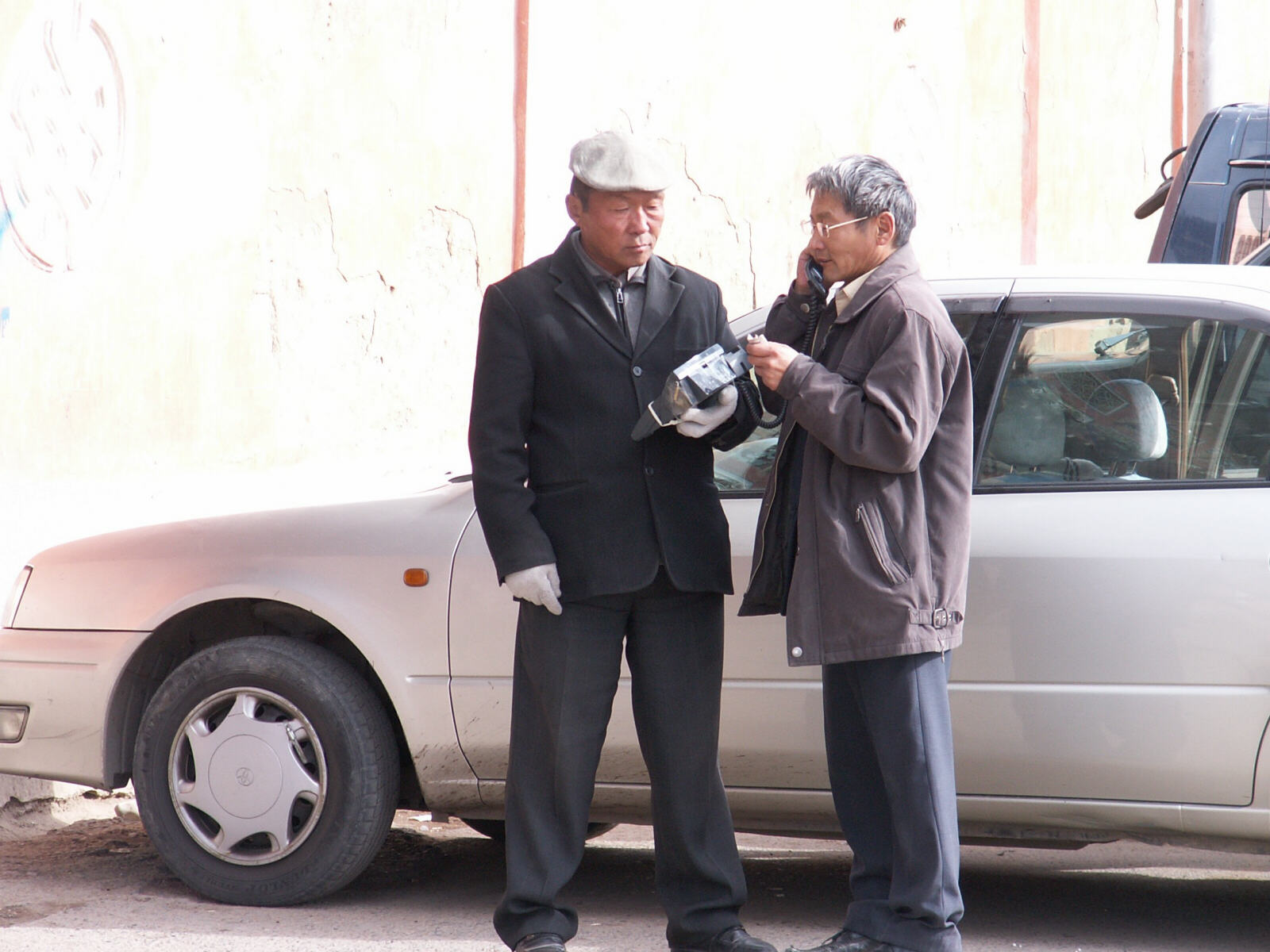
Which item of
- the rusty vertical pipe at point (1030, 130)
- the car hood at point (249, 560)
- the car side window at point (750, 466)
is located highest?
the rusty vertical pipe at point (1030, 130)

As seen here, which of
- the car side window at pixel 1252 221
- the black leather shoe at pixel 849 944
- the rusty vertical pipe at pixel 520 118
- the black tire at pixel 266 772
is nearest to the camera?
the black leather shoe at pixel 849 944

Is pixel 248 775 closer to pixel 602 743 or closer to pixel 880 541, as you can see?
pixel 602 743

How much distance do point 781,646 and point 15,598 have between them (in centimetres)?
221

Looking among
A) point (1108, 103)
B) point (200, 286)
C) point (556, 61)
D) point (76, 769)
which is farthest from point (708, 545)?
point (1108, 103)

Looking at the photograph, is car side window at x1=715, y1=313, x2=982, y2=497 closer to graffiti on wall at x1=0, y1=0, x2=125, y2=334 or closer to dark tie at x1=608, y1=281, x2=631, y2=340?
dark tie at x1=608, y1=281, x2=631, y2=340

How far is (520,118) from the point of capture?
9547 millimetres

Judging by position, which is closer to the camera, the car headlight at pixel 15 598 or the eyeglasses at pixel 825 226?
the eyeglasses at pixel 825 226

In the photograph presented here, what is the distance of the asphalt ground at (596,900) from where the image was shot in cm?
372

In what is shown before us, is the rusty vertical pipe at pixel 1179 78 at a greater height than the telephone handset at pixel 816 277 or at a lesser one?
greater

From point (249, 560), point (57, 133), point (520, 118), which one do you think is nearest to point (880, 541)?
point (249, 560)

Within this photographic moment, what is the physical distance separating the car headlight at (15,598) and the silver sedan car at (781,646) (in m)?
0.01

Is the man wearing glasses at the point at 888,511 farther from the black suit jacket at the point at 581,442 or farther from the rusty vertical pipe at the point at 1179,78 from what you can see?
the rusty vertical pipe at the point at 1179,78

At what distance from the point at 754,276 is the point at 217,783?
345 inches

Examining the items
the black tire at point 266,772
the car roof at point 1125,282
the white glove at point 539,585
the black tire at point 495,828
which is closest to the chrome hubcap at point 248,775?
the black tire at point 266,772
